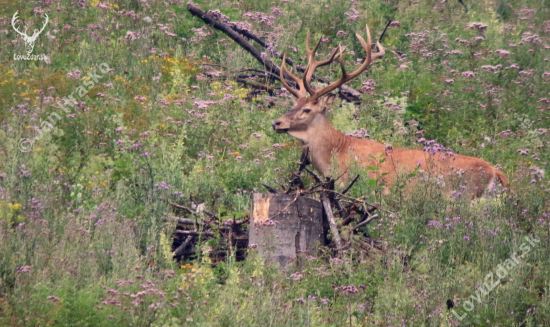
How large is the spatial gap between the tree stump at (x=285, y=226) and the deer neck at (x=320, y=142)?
2688mm

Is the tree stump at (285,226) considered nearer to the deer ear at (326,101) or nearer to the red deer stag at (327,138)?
the red deer stag at (327,138)

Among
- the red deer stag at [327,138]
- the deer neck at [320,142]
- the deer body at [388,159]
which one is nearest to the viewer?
the deer body at [388,159]

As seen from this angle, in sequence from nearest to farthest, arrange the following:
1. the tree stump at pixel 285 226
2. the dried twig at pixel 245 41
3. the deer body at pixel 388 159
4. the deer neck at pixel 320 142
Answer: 1. the tree stump at pixel 285 226
2. the deer body at pixel 388 159
3. the deer neck at pixel 320 142
4. the dried twig at pixel 245 41

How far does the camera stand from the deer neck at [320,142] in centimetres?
907

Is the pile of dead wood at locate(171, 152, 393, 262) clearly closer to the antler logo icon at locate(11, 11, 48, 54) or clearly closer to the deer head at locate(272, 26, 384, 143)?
the deer head at locate(272, 26, 384, 143)

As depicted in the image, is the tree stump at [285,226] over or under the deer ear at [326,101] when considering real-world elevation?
under

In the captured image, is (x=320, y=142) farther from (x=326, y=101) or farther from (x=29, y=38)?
(x=29, y=38)

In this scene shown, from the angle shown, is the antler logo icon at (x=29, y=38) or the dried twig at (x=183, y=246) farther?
the antler logo icon at (x=29, y=38)

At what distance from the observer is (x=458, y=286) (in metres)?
5.48

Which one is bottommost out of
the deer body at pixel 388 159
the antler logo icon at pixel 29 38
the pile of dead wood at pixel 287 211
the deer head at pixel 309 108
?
the pile of dead wood at pixel 287 211

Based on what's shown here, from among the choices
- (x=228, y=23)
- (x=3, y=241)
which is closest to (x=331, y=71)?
(x=228, y=23)

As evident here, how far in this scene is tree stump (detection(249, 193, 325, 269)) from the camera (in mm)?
6121

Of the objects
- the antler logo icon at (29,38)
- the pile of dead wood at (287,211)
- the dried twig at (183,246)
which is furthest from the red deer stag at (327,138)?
the antler logo icon at (29,38)

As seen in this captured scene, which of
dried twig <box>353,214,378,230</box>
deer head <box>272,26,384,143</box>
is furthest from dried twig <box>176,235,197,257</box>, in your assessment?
deer head <box>272,26,384,143</box>
